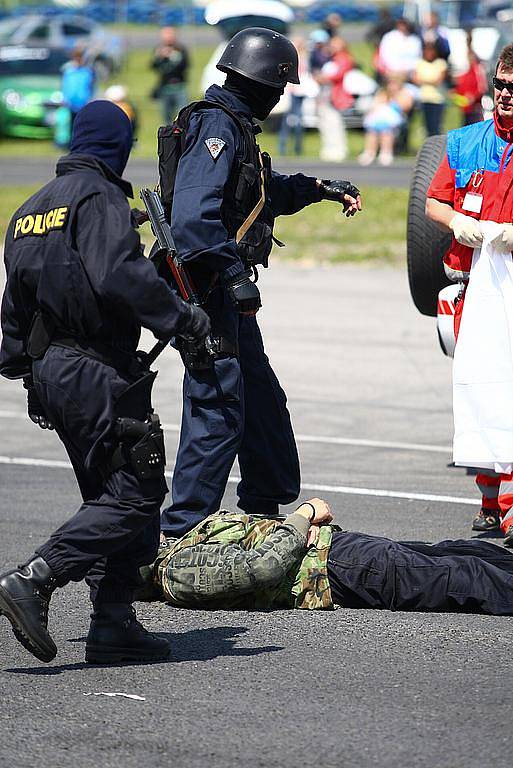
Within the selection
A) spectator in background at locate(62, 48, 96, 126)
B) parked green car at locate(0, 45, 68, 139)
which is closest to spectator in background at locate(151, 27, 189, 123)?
parked green car at locate(0, 45, 68, 139)

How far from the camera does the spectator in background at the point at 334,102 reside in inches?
880

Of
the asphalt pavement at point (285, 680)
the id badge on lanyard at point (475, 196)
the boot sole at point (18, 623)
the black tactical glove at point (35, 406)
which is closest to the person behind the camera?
the asphalt pavement at point (285, 680)

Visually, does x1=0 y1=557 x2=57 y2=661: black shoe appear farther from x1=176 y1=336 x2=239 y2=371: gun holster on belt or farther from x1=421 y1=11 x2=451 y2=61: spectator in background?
x1=421 y1=11 x2=451 y2=61: spectator in background

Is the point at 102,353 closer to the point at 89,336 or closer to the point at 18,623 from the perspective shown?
the point at 89,336

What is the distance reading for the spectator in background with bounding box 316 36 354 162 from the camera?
Answer: 22344 mm

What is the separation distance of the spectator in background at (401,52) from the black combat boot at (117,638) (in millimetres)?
19238

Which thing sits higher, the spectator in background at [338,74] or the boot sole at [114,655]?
the spectator in background at [338,74]

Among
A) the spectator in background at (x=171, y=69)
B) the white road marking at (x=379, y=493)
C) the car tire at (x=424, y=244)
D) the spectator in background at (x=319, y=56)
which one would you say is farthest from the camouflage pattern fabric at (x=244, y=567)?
the spectator in background at (x=171, y=69)

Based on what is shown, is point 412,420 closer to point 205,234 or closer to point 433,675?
point 205,234

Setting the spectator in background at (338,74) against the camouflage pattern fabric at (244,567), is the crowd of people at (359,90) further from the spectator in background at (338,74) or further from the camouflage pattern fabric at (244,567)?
the camouflage pattern fabric at (244,567)

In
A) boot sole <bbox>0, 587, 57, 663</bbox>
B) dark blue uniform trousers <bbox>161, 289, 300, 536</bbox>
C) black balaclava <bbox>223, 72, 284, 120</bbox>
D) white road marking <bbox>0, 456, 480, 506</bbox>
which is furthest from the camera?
white road marking <bbox>0, 456, 480, 506</bbox>

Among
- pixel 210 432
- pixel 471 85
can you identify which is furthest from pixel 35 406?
pixel 471 85

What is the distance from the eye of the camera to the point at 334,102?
2284 centimetres

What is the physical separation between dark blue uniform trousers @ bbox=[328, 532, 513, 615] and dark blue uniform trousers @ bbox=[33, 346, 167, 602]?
100cm
